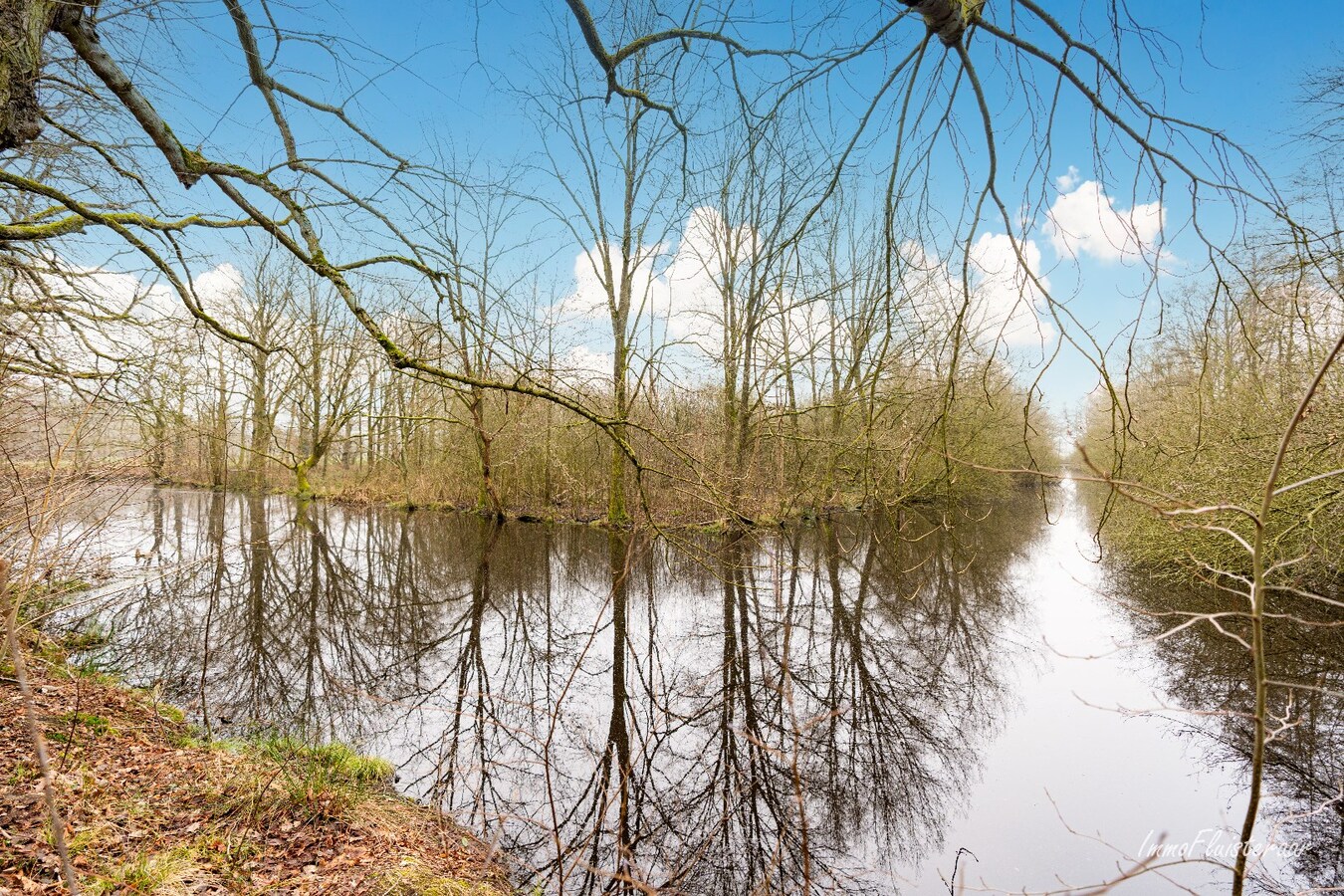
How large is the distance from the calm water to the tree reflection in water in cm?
3

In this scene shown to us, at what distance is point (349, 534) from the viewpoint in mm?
14594

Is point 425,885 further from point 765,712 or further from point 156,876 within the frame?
point 765,712

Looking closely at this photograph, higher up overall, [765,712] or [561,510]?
[561,510]

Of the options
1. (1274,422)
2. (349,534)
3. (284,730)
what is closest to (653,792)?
→ (284,730)

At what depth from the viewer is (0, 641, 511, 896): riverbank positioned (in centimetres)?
277

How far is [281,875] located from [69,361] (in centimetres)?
565

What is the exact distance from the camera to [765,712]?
205 inches

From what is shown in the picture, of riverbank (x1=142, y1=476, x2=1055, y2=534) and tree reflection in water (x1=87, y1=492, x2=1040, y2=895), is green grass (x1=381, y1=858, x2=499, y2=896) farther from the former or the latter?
riverbank (x1=142, y1=476, x2=1055, y2=534)

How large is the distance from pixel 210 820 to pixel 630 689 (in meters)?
3.18

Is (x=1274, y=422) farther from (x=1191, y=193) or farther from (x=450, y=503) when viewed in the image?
(x=450, y=503)

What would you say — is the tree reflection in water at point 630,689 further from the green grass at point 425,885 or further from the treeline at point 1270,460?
the treeline at point 1270,460

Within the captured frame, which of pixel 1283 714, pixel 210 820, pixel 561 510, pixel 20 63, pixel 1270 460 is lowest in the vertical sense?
pixel 1283 714

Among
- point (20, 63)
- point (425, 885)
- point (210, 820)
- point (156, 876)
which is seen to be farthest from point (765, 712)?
Result: point (20, 63)

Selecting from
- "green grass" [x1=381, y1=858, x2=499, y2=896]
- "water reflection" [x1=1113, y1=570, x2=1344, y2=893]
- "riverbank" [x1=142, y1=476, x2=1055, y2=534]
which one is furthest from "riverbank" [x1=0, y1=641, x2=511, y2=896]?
"riverbank" [x1=142, y1=476, x2=1055, y2=534]
